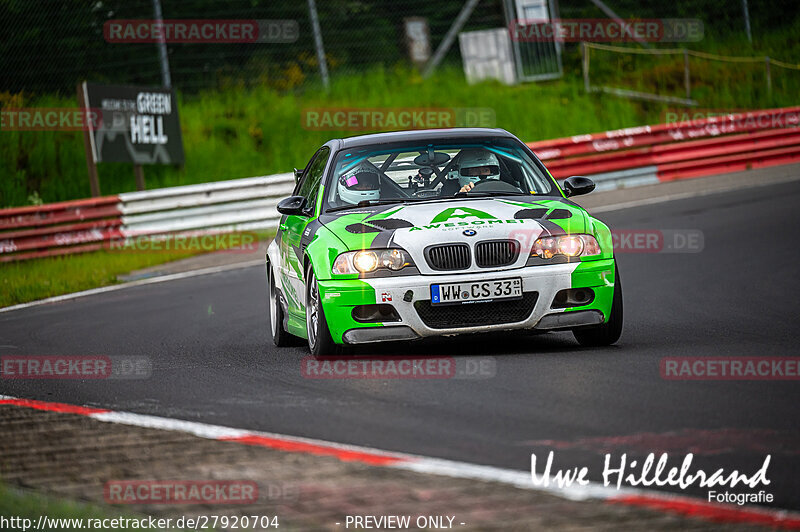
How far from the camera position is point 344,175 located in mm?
9203

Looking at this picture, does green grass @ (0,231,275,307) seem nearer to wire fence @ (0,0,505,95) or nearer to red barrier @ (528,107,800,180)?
red barrier @ (528,107,800,180)

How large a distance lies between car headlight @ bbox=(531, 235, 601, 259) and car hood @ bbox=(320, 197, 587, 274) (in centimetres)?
4

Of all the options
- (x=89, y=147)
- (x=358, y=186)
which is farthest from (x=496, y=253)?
(x=89, y=147)

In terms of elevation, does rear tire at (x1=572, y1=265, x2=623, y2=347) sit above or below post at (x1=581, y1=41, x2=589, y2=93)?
below

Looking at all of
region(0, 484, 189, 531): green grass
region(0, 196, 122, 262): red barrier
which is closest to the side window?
region(0, 484, 189, 531): green grass

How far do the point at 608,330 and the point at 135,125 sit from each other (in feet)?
51.6

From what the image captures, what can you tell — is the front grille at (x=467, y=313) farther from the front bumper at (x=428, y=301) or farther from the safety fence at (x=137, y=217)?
the safety fence at (x=137, y=217)

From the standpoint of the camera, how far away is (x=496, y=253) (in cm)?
784

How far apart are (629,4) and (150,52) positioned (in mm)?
11542

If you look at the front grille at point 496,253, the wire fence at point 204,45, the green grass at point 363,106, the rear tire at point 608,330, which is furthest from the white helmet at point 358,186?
the wire fence at point 204,45

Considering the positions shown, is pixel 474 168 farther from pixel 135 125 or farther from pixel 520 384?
pixel 135 125

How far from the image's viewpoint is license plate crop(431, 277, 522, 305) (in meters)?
7.77

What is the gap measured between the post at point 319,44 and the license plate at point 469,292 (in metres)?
17.6

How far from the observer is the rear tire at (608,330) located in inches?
322
